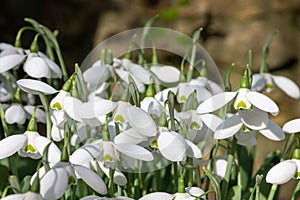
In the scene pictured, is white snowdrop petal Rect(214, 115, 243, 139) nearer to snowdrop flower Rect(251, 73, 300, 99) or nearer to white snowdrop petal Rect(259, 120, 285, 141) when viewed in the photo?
white snowdrop petal Rect(259, 120, 285, 141)

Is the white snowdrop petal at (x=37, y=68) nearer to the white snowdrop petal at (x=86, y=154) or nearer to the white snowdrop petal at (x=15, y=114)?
the white snowdrop petal at (x=15, y=114)

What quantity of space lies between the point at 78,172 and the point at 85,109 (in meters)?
0.13

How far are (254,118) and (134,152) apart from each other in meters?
0.20

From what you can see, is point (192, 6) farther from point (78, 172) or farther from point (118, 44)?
point (78, 172)

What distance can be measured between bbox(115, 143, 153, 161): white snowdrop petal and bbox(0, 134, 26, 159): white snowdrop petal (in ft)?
0.49

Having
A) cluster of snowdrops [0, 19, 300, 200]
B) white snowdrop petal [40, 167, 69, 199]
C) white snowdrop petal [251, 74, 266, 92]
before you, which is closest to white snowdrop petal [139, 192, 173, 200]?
cluster of snowdrops [0, 19, 300, 200]

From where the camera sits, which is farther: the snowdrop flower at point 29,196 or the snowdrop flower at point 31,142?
the snowdrop flower at point 31,142

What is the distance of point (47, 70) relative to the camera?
38.1 inches

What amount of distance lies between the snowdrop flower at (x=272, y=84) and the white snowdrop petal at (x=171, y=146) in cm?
40

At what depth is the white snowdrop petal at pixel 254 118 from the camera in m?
0.87

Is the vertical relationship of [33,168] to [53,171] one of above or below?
below

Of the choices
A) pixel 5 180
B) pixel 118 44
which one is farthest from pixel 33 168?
pixel 118 44

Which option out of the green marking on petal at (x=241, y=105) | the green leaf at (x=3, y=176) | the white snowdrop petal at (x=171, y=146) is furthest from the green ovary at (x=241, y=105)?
the green leaf at (x=3, y=176)

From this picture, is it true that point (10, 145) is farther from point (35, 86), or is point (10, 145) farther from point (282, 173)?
point (282, 173)
